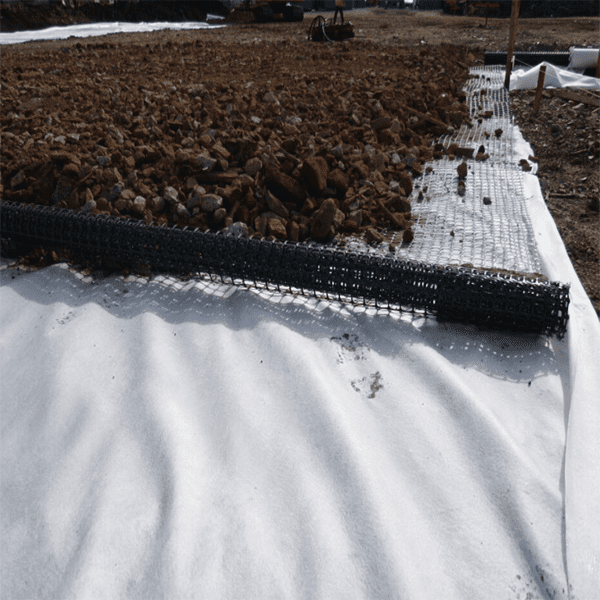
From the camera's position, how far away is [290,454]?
4.88 ft

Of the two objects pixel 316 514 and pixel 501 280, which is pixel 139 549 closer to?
pixel 316 514

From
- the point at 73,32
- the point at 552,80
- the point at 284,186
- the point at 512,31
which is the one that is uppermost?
the point at 73,32

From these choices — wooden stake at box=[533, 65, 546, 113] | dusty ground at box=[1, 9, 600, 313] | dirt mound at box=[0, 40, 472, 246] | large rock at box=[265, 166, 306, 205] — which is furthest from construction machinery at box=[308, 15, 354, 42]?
large rock at box=[265, 166, 306, 205]

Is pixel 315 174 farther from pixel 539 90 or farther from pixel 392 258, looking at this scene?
pixel 539 90

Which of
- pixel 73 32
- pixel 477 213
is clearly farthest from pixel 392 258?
pixel 73 32

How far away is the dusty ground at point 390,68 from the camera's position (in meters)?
3.12

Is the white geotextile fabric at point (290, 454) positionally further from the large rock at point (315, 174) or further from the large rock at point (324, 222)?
the large rock at point (315, 174)

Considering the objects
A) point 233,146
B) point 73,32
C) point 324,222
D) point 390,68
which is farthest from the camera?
point 73,32

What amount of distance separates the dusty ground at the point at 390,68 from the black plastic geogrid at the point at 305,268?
63 centimetres

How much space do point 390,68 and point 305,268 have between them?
5646 mm

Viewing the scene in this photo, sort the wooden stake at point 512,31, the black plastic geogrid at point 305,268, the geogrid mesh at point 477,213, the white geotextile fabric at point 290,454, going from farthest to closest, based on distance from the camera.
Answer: the wooden stake at point 512,31 < the geogrid mesh at point 477,213 < the black plastic geogrid at point 305,268 < the white geotextile fabric at point 290,454

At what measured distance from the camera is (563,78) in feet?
18.3

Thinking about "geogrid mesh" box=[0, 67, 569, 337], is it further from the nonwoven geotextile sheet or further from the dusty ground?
the dusty ground

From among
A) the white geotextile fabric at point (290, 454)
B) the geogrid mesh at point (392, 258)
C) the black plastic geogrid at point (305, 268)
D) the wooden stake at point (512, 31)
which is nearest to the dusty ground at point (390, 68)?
the wooden stake at point (512, 31)
